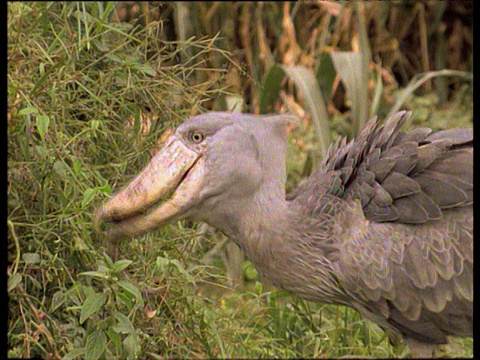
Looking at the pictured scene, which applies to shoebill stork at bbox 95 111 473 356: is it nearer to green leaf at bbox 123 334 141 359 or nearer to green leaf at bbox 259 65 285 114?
green leaf at bbox 123 334 141 359

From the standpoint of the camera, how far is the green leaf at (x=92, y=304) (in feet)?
7.65

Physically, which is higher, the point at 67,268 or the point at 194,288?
the point at 67,268

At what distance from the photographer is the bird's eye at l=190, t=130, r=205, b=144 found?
7.93 feet

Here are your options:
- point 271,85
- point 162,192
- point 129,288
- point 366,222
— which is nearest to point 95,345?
point 129,288

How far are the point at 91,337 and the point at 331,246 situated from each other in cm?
65

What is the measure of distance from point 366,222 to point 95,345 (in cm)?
76

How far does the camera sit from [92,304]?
2.36 meters

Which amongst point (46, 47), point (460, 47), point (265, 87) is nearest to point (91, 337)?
point (46, 47)

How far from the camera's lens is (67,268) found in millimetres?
2668

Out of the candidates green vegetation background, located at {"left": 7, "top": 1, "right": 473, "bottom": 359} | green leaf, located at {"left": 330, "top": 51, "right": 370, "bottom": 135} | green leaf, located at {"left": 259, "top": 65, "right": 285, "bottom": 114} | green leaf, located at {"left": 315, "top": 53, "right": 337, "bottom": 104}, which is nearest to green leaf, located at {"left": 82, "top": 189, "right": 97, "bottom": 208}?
green vegetation background, located at {"left": 7, "top": 1, "right": 473, "bottom": 359}

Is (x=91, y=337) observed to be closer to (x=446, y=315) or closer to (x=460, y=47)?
(x=446, y=315)

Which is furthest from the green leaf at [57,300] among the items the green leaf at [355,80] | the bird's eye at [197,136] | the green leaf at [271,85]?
the green leaf at [355,80]

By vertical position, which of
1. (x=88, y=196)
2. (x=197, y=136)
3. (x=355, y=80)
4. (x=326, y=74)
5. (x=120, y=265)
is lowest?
(x=326, y=74)

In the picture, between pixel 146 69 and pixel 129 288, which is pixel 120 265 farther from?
pixel 146 69
